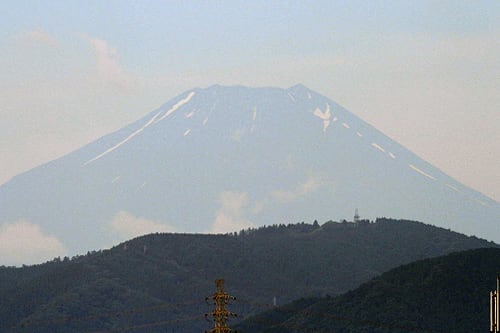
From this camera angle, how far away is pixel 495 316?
3915 inches

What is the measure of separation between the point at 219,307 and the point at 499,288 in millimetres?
22543

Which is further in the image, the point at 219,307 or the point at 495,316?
the point at 219,307

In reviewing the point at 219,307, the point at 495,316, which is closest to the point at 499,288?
the point at 495,316

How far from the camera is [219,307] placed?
11719 centimetres

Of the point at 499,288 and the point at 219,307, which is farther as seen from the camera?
the point at 219,307

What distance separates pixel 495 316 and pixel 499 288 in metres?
3.96

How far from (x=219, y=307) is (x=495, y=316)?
24347 millimetres

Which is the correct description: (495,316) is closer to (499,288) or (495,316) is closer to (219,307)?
(499,288)

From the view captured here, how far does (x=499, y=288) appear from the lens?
10306cm
